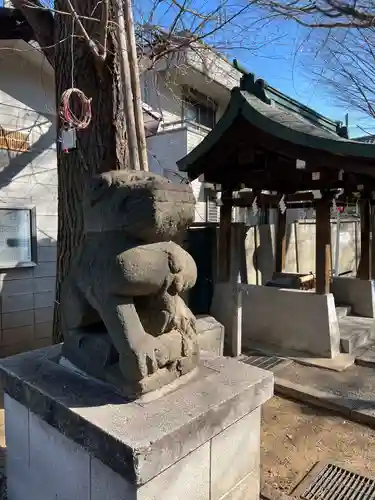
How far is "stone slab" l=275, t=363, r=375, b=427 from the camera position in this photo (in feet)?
12.8

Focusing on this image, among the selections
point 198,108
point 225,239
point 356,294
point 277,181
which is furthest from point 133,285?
point 198,108

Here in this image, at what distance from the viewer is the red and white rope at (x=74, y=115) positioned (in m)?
3.47

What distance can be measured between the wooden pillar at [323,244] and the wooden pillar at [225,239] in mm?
1423

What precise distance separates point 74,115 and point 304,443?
12.7 ft

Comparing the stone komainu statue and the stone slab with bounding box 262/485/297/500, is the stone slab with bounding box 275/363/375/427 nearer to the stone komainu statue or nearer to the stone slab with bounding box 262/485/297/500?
the stone slab with bounding box 262/485/297/500

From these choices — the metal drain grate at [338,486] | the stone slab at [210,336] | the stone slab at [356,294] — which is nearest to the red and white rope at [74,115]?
the stone slab at [210,336]

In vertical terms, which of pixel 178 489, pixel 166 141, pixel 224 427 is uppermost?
pixel 166 141

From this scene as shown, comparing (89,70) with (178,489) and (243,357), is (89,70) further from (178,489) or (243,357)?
(243,357)

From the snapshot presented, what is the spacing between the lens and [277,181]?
19.5ft

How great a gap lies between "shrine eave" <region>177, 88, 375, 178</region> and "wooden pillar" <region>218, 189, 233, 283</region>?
2.37 ft

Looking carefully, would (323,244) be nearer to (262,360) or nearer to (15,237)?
(262,360)

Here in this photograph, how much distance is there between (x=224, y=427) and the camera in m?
1.96

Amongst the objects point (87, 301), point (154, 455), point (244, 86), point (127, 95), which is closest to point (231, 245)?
point (244, 86)

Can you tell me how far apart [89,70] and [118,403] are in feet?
11.0
